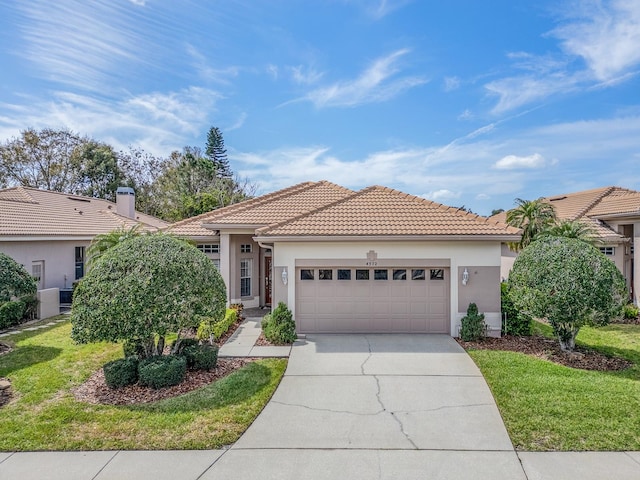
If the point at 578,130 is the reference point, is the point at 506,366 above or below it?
below

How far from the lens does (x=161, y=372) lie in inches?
277

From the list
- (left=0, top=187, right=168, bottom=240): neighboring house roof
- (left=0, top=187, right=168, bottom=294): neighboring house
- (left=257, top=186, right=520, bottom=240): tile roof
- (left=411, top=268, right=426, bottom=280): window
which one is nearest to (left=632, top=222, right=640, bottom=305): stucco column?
(left=257, top=186, right=520, bottom=240): tile roof

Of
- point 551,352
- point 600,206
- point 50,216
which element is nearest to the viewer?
point 551,352

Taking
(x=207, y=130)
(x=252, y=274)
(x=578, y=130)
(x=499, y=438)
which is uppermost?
(x=207, y=130)

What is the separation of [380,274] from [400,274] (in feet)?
1.94

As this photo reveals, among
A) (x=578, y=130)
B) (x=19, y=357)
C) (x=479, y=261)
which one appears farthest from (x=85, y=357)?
(x=578, y=130)

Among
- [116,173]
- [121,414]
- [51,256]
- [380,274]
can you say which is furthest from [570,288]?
[116,173]

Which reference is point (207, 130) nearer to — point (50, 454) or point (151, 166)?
point (151, 166)

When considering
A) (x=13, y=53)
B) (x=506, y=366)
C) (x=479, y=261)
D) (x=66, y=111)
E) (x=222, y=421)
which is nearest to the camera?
(x=222, y=421)

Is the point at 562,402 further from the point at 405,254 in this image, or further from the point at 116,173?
the point at 116,173

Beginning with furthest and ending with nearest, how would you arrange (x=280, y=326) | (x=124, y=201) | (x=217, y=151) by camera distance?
(x=217, y=151)
(x=124, y=201)
(x=280, y=326)

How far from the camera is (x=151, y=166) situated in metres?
41.4

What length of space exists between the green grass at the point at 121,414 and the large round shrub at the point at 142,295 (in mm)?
1286

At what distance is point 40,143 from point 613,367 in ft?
136
